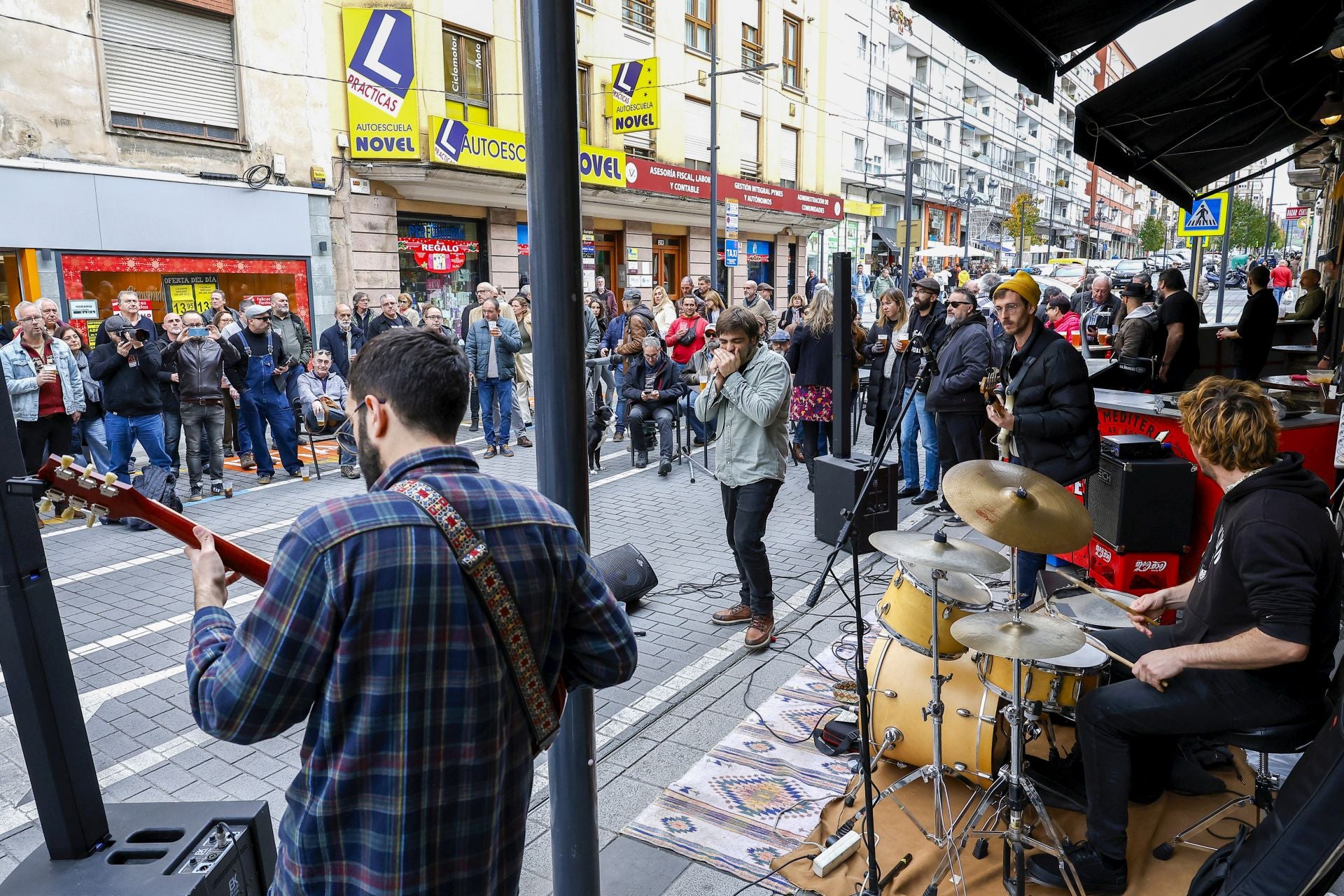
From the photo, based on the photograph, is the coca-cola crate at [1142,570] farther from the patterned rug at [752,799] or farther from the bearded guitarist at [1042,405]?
the patterned rug at [752,799]

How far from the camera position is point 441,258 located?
1891cm

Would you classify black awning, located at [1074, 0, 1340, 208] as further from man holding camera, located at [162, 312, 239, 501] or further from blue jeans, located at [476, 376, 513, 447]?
man holding camera, located at [162, 312, 239, 501]

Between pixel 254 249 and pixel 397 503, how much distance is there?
15360 mm

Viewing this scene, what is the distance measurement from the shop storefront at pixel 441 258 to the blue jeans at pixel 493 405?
6.96 m

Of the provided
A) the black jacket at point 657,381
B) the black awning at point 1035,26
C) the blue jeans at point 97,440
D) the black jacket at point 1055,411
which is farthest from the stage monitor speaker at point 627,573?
the blue jeans at point 97,440

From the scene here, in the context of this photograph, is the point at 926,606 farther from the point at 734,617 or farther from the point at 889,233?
the point at 889,233

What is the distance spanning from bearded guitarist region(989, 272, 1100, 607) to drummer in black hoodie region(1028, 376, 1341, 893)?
71.0 inches

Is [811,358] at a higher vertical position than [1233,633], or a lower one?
higher

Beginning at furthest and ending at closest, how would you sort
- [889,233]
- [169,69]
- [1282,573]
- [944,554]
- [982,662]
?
[889,233] → [169,69] → [982,662] → [944,554] → [1282,573]

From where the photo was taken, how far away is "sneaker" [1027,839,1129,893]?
322 centimetres

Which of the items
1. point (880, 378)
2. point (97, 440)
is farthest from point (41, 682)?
point (880, 378)

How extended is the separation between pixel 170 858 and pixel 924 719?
270 cm

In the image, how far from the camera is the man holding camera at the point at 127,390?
859 centimetres

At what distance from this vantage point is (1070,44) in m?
5.76
